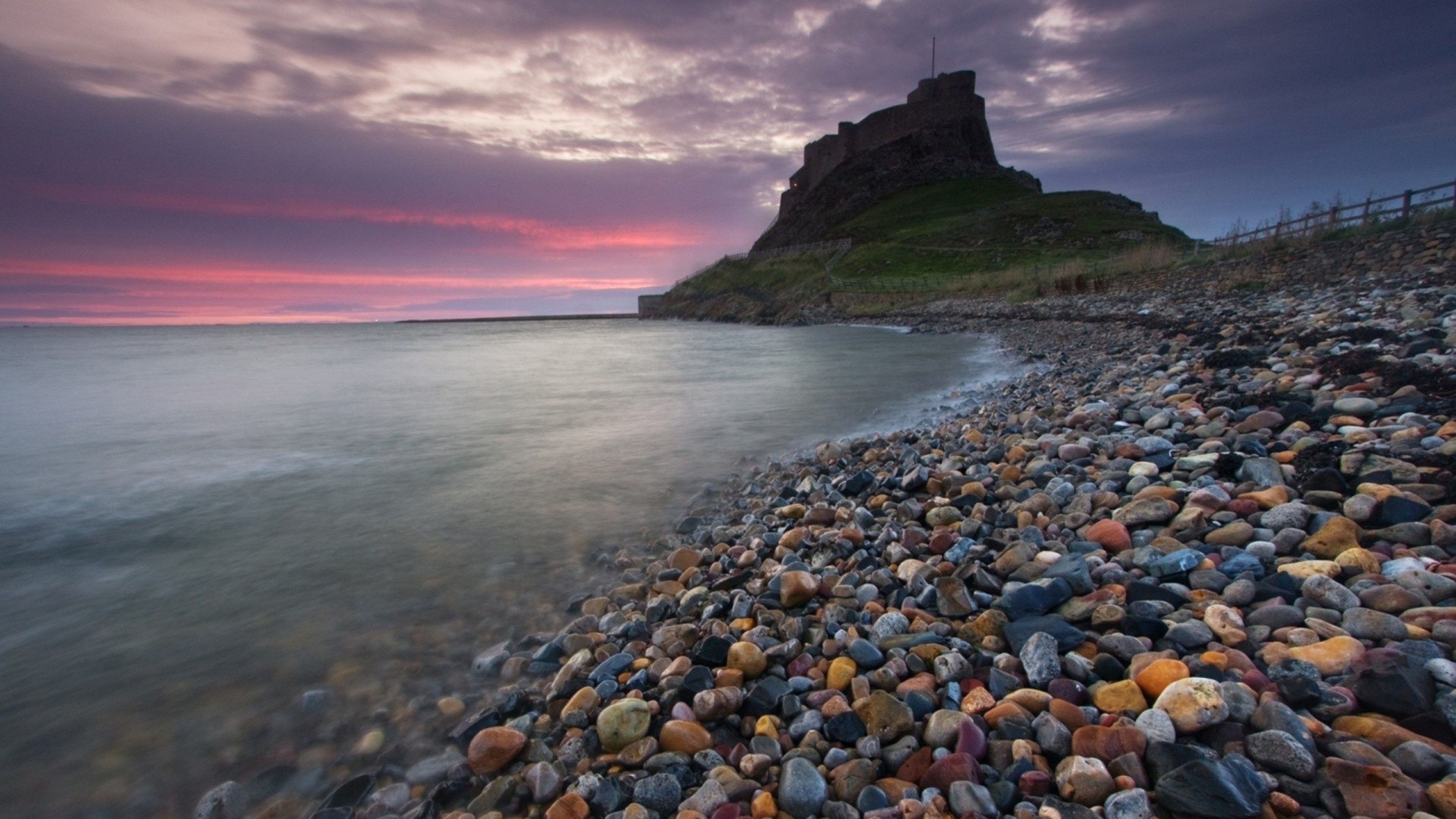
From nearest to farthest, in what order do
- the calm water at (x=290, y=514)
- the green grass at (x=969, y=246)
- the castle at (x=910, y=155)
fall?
the calm water at (x=290, y=514)
the green grass at (x=969, y=246)
the castle at (x=910, y=155)

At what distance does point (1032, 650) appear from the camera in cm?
255

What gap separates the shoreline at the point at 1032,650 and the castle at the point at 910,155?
3551 inches

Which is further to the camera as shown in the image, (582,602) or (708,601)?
(582,602)

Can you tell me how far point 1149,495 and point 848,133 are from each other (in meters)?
108

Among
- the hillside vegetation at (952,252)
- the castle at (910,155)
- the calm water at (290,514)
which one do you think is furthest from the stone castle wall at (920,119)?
the calm water at (290,514)

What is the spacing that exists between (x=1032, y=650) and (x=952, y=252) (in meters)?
64.1

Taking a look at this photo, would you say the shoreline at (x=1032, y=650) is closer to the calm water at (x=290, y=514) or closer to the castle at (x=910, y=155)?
the calm water at (x=290, y=514)

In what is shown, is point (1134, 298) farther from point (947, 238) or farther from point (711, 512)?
point (947, 238)

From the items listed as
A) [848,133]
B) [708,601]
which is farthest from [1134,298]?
[848,133]

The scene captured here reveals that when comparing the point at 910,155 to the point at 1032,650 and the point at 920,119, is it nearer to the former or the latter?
the point at 920,119

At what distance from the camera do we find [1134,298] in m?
23.0

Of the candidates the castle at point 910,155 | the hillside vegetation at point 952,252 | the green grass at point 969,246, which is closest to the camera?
the green grass at point 969,246

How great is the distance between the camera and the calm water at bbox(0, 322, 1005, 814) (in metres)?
3.71

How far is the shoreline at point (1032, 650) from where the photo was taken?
196cm
